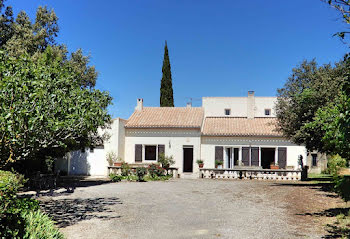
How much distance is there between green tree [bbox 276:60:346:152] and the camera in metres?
17.0

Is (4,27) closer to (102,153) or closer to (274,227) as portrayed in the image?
(102,153)

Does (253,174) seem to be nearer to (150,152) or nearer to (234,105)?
(150,152)

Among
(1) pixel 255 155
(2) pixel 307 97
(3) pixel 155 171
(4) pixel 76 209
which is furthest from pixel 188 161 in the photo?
(4) pixel 76 209

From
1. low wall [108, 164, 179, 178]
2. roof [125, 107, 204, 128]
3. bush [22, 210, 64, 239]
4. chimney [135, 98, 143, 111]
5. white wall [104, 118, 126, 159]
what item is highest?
chimney [135, 98, 143, 111]

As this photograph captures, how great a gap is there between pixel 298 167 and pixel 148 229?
20.3 meters

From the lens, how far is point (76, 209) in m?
10.9

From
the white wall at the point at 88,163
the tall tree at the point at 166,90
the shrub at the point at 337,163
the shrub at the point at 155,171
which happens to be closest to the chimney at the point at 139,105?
the white wall at the point at 88,163

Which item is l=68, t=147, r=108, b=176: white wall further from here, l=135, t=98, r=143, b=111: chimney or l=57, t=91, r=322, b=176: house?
l=135, t=98, r=143, b=111: chimney

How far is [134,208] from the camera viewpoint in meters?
11.1

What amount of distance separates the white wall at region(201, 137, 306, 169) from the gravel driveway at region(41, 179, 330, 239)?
11.9 metres

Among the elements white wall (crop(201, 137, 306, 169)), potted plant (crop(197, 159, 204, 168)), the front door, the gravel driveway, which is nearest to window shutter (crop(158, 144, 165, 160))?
the front door

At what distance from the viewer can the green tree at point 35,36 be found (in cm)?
1845

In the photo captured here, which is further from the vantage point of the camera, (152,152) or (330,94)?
(152,152)

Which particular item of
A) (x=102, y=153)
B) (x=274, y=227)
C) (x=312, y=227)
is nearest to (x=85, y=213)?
(x=274, y=227)
